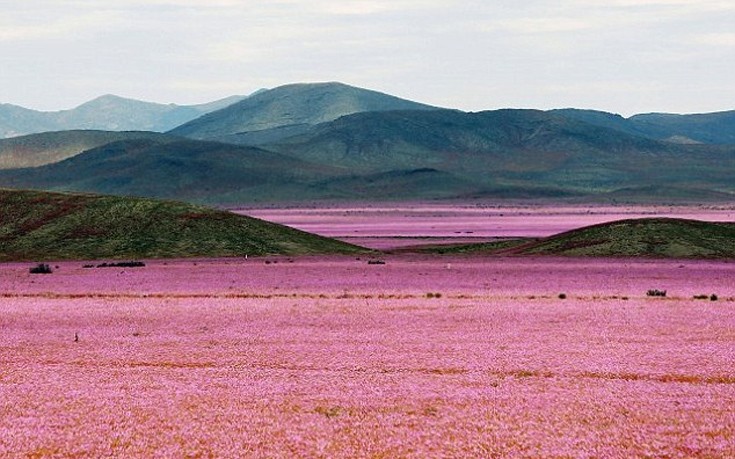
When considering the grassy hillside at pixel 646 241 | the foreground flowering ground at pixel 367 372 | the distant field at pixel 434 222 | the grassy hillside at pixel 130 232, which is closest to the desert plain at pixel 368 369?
the foreground flowering ground at pixel 367 372

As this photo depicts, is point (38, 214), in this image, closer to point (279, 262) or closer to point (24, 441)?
point (279, 262)

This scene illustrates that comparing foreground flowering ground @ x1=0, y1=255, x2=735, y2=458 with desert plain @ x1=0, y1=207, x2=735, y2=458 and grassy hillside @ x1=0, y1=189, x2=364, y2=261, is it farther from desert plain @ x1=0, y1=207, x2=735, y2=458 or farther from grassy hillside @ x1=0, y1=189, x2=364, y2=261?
grassy hillside @ x1=0, y1=189, x2=364, y2=261

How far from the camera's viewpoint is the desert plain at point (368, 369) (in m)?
18.1

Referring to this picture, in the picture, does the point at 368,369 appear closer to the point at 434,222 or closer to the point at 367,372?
the point at 367,372

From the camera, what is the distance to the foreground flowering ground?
18.1 meters

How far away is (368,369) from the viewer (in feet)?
81.8

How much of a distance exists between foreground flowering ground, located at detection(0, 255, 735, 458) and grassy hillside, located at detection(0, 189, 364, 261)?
2993 centimetres

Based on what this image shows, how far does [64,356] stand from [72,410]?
6.92 metres

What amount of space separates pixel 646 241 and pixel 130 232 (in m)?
36.2

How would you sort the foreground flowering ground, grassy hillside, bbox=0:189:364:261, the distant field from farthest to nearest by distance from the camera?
the distant field < grassy hillside, bbox=0:189:364:261 < the foreground flowering ground

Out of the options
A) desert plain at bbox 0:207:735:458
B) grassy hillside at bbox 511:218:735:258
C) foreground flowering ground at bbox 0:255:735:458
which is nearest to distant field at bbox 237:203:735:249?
grassy hillside at bbox 511:218:735:258

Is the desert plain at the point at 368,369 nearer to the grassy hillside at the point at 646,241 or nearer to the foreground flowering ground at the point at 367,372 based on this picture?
the foreground flowering ground at the point at 367,372

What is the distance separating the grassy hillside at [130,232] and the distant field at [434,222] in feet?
39.7

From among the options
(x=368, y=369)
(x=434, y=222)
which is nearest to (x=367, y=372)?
(x=368, y=369)
